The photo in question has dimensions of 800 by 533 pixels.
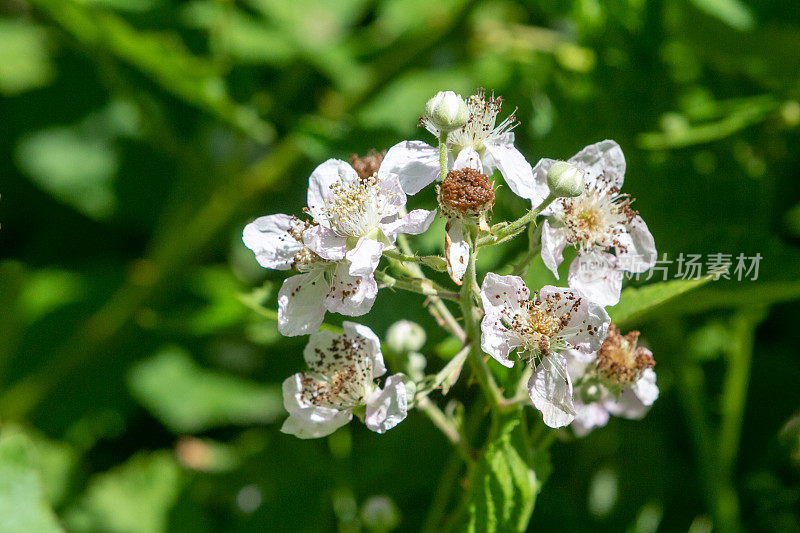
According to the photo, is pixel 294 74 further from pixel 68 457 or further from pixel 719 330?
pixel 719 330

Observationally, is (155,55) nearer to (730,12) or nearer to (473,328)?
(473,328)

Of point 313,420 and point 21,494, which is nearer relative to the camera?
point 313,420

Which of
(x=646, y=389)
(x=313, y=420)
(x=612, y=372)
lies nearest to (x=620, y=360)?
(x=612, y=372)

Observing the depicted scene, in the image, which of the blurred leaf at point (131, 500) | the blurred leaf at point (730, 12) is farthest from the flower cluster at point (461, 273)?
the blurred leaf at point (131, 500)

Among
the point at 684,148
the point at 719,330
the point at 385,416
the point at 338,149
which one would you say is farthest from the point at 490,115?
the point at 719,330

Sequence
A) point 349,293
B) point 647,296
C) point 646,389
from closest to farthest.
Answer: point 349,293, point 647,296, point 646,389

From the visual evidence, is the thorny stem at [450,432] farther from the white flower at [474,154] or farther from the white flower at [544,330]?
the white flower at [474,154]
